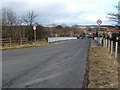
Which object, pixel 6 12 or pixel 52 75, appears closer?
pixel 52 75

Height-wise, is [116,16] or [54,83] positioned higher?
[116,16]

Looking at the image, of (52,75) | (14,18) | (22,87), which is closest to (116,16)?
(14,18)

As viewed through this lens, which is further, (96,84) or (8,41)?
(8,41)

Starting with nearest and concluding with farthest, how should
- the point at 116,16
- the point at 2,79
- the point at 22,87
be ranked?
the point at 22,87
the point at 2,79
the point at 116,16

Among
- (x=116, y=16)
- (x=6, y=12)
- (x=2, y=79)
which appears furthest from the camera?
(x=6, y=12)

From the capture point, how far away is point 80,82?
35.2ft

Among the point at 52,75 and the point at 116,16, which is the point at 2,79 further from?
the point at 116,16

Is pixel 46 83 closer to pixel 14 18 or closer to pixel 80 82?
pixel 80 82

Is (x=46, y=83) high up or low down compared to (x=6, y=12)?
down

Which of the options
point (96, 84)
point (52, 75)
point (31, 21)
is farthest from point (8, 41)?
point (96, 84)

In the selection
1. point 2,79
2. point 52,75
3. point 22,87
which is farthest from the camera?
point 52,75

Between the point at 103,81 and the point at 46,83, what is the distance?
2.01 m

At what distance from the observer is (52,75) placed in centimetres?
1255

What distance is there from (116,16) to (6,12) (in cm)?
2462
